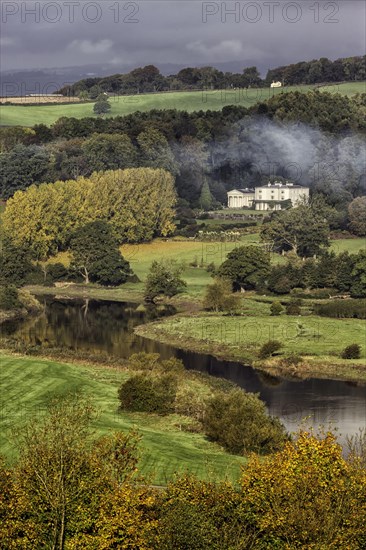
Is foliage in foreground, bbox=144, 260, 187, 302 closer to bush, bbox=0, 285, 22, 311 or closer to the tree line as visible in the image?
bush, bbox=0, 285, 22, 311

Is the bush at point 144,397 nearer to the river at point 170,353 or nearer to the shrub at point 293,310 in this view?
the river at point 170,353

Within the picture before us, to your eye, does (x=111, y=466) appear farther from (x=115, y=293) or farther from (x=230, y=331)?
(x=115, y=293)

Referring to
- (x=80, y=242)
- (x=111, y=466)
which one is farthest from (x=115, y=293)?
(x=111, y=466)

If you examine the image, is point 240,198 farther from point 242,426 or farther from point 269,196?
point 242,426

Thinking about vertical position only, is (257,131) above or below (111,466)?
above

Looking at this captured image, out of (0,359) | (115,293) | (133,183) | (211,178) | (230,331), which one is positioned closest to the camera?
(0,359)

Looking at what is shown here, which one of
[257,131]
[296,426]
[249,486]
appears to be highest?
[257,131]
